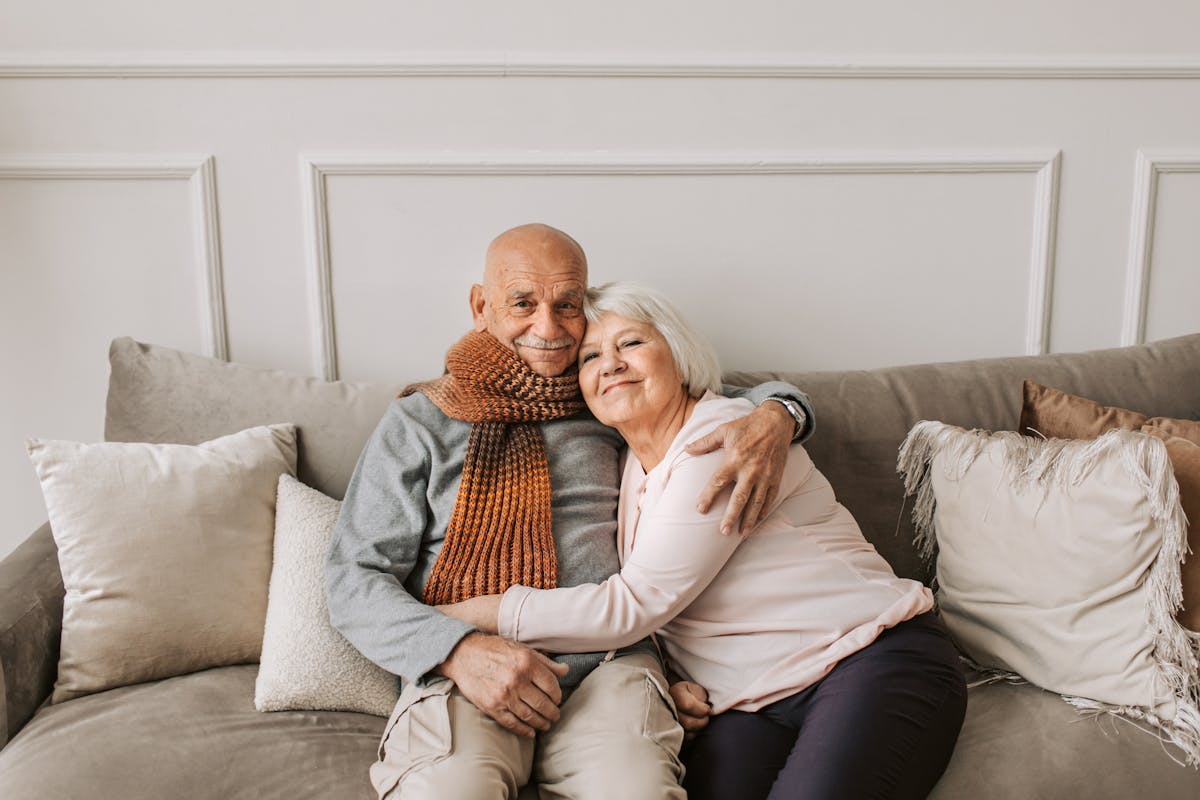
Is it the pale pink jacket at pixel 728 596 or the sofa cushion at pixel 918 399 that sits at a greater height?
the sofa cushion at pixel 918 399

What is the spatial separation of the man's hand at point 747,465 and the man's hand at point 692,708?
0.93 feet

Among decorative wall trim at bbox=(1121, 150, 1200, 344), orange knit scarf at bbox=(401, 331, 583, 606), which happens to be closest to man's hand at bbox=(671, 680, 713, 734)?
orange knit scarf at bbox=(401, 331, 583, 606)

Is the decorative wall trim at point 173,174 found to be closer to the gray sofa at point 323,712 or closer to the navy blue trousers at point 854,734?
the gray sofa at point 323,712

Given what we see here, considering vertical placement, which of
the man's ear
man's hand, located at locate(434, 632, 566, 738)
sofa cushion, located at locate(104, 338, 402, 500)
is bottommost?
man's hand, located at locate(434, 632, 566, 738)

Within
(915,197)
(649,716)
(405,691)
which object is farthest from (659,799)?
(915,197)

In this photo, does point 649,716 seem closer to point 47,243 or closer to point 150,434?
point 150,434

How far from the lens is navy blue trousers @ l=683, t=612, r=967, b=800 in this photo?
49.1 inches

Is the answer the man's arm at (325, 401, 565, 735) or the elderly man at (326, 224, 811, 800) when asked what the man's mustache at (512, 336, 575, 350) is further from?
the man's arm at (325, 401, 565, 735)

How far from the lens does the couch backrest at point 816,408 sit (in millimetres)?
1765

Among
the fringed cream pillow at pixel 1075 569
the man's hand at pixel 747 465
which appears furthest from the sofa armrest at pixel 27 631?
the fringed cream pillow at pixel 1075 569

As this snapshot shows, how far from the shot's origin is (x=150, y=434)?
1751mm

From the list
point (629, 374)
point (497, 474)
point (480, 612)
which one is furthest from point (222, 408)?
point (629, 374)

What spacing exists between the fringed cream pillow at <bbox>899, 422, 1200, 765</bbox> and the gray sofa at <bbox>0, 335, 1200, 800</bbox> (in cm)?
6

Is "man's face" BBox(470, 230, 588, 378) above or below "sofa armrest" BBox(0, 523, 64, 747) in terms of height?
above
